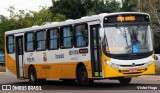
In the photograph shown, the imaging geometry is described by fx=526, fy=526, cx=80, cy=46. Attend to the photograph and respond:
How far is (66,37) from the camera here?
924 inches

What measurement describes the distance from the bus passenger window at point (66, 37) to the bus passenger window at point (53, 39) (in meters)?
0.62

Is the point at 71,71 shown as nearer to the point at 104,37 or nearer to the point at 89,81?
the point at 89,81

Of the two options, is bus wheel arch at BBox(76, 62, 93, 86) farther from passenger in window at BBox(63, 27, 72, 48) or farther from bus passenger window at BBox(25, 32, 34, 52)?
bus passenger window at BBox(25, 32, 34, 52)

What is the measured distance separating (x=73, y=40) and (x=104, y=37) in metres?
2.53

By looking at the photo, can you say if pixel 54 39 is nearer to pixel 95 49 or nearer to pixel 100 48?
pixel 95 49

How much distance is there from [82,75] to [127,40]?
8.99 feet

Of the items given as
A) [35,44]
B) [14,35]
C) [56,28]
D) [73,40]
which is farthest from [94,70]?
[14,35]

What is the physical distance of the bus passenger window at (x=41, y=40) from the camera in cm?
2582

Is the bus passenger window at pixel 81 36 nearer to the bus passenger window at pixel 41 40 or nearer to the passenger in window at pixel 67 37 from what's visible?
the passenger in window at pixel 67 37

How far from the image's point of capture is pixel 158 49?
68375mm

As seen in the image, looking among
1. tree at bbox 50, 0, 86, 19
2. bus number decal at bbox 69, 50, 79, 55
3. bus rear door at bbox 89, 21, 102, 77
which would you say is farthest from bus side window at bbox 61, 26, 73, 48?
tree at bbox 50, 0, 86, 19

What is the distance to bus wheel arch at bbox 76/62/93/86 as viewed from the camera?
71.8 feet

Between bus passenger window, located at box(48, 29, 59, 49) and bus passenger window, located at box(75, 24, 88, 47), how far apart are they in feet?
6.53

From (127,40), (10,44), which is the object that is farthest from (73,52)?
(10,44)
